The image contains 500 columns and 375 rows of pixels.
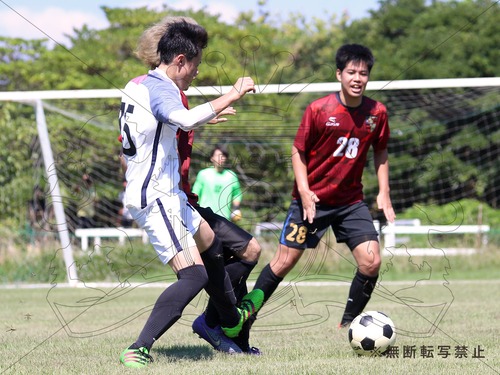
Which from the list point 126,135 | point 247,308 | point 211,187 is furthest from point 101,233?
point 126,135

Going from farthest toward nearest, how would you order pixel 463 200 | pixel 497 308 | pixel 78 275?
pixel 463 200 < pixel 78 275 < pixel 497 308

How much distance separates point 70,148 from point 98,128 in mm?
974

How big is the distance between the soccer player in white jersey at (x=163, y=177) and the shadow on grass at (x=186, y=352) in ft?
1.50

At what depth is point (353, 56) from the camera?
21.9ft

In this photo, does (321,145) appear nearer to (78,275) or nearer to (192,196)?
(192,196)

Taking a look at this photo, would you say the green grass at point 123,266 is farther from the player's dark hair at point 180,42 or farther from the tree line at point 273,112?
the player's dark hair at point 180,42

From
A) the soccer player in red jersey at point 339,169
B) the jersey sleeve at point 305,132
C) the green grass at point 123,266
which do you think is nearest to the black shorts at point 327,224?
the soccer player in red jersey at point 339,169

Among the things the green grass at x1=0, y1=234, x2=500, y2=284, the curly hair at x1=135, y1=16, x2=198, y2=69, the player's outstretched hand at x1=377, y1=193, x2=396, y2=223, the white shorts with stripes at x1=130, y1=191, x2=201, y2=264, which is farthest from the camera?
the green grass at x1=0, y1=234, x2=500, y2=284

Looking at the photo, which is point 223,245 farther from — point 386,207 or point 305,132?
point 386,207

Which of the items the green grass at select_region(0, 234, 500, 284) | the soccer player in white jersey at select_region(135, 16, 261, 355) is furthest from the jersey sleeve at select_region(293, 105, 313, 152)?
the green grass at select_region(0, 234, 500, 284)

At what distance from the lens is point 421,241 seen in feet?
58.5

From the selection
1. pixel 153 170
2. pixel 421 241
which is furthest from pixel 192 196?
pixel 421 241

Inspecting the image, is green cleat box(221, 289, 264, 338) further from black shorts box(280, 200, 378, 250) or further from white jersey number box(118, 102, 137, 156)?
white jersey number box(118, 102, 137, 156)

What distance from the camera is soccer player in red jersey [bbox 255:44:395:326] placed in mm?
6673
